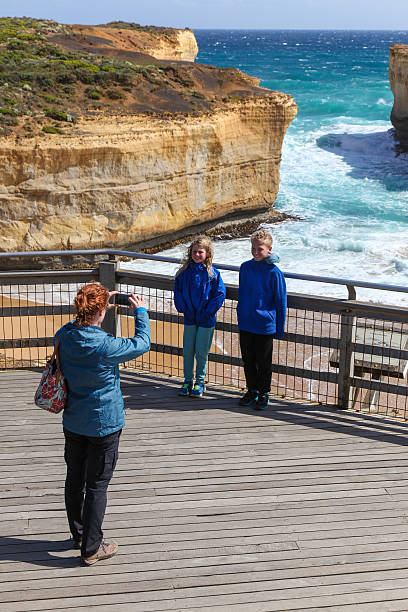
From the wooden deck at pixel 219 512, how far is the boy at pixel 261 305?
586 mm

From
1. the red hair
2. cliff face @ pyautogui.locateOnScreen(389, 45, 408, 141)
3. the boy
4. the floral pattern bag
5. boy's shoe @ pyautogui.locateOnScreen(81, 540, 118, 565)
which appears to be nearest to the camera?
the red hair

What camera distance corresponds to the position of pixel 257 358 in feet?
22.1

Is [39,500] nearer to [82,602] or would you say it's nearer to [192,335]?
[82,602]

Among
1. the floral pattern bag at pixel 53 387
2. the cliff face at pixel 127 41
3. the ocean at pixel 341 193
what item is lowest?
the ocean at pixel 341 193

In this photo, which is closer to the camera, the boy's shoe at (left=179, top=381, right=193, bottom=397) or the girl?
the girl

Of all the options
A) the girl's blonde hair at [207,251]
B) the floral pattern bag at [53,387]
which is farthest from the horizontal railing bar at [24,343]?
the floral pattern bag at [53,387]

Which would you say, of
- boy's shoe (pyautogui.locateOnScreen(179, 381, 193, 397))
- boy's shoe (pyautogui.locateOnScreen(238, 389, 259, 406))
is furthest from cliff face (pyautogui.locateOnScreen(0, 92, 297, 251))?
boy's shoe (pyautogui.locateOnScreen(238, 389, 259, 406))

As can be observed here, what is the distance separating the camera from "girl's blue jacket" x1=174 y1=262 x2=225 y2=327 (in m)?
6.63

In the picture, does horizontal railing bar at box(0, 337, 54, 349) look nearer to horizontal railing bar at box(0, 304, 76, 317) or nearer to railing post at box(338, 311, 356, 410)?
horizontal railing bar at box(0, 304, 76, 317)

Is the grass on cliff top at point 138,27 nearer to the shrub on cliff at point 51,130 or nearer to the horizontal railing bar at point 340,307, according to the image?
the shrub on cliff at point 51,130

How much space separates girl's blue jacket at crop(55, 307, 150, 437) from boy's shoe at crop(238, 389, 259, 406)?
9.06 feet

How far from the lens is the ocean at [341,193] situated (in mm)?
23234

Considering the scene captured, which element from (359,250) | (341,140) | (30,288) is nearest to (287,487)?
(30,288)

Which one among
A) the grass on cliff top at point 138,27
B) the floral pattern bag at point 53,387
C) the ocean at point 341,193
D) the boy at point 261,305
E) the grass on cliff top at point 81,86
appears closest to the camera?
the floral pattern bag at point 53,387
